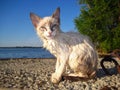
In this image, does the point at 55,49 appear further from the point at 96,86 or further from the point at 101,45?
the point at 101,45

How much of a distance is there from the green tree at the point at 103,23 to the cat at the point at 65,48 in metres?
20.6

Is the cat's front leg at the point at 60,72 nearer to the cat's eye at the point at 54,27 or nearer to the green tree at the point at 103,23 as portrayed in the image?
the cat's eye at the point at 54,27

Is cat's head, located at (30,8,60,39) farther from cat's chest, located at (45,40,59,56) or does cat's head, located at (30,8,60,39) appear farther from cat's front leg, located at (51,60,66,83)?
cat's front leg, located at (51,60,66,83)

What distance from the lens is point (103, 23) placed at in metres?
28.2

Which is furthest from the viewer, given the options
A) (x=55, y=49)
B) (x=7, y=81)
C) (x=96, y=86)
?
(x=7, y=81)

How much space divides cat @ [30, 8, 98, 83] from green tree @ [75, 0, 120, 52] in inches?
810

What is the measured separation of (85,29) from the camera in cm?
2855

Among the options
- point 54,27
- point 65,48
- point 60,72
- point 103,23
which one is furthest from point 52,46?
point 103,23

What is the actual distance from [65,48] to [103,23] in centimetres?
2176

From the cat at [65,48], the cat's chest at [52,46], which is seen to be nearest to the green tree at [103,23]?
the cat at [65,48]

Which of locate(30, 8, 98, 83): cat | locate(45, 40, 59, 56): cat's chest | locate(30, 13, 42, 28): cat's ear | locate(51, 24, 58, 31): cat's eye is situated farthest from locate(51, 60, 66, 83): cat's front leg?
locate(30, 13, 42, 28): cat's ear

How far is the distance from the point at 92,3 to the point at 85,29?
108 inches

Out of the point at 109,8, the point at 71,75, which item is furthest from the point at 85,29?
the point at 71,75

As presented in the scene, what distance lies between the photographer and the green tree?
1083 inches
